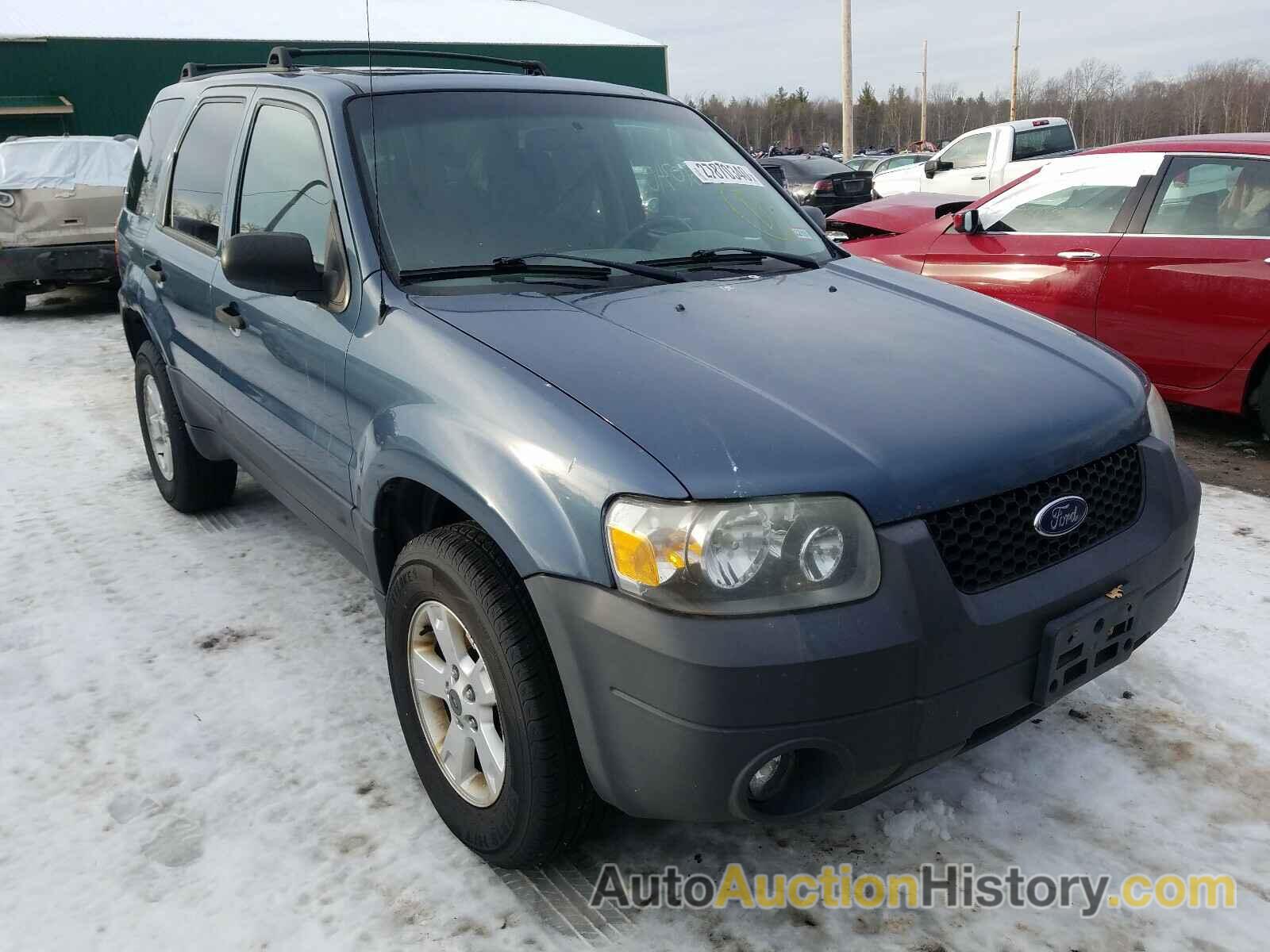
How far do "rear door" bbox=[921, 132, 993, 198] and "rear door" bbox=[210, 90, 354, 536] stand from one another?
459 inches

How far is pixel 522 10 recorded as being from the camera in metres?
34.5

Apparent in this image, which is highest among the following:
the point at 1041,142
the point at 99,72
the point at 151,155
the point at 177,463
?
the point at 99,72

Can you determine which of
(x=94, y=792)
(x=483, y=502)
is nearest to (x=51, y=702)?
(x=94, y=792)

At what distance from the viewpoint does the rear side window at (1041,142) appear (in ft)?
43.8

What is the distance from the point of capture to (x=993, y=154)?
43.9 feet

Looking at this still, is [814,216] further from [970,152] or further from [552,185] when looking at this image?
[970,152]

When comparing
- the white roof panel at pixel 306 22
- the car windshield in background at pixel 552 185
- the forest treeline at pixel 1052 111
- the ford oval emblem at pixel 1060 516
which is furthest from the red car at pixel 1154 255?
the forest treeline at pixel 1052 111

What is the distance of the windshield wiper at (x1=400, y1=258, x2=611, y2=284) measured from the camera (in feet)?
8.45

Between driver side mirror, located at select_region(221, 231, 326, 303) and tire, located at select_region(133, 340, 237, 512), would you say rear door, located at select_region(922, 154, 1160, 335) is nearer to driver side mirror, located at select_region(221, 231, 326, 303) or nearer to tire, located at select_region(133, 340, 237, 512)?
tire, located at select_region(133, 340, 237, 512)

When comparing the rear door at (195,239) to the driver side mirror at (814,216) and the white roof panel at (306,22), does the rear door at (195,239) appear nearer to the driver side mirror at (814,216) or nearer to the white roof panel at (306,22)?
the driver side mirror at (814,216)

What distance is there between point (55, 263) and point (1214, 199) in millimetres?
9591

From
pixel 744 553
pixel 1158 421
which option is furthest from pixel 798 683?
pixel 1158 421

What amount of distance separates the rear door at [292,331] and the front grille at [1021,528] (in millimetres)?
1507

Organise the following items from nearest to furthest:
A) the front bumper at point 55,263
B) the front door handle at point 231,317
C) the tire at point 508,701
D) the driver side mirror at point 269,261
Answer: the tire at point 508,701 < the driver side mirror at point 269,261 < the front door handle at point 231,317 < the front bumper at point 55,263
